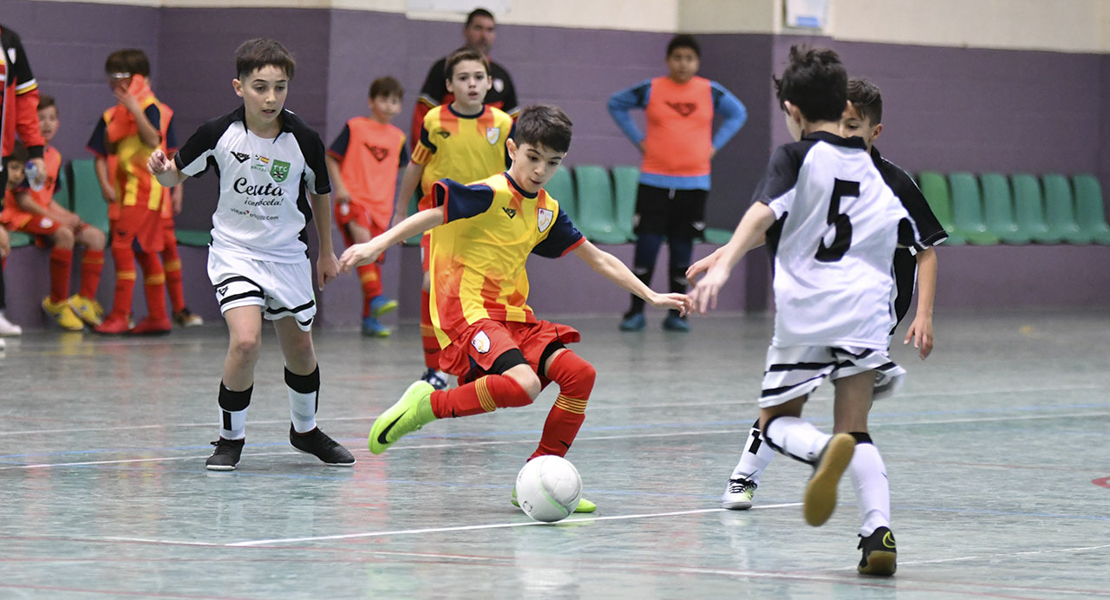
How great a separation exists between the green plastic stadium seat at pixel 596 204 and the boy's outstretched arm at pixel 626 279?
10.1 m

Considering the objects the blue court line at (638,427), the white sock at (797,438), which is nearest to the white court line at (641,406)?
the blue court line at (638,427)

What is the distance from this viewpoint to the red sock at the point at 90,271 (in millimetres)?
13711

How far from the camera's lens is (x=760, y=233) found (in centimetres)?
507

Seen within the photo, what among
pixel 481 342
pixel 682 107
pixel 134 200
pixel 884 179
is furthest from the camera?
pixel 682 107

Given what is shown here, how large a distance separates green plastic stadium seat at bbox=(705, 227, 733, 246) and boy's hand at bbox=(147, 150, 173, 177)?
1065 centimetres

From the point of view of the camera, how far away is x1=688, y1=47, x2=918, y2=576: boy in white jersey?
510 cm

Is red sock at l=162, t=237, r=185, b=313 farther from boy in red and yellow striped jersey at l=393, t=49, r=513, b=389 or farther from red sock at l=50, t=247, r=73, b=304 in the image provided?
boy in red and yellow striped jersey at l=393, t=49, r=513, b=389

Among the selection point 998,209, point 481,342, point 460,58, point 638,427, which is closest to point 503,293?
point 481,342

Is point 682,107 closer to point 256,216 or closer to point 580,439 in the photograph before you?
point 580,439

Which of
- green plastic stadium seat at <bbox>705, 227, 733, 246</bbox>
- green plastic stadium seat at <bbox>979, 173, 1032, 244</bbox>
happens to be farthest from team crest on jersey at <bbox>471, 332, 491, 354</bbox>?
green plastic stadium seat at <bbox>979, 173, 1032, 244</bbox>

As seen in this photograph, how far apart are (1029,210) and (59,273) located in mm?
11085

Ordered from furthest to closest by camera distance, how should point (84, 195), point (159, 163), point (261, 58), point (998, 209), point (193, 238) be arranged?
point (998, 209)
point (193, 238)
point (84, 195)
point (261, 58)
point (159, 163)

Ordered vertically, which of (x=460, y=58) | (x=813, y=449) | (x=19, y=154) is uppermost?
(x=460, y=58)

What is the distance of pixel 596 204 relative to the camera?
17.0 meters
